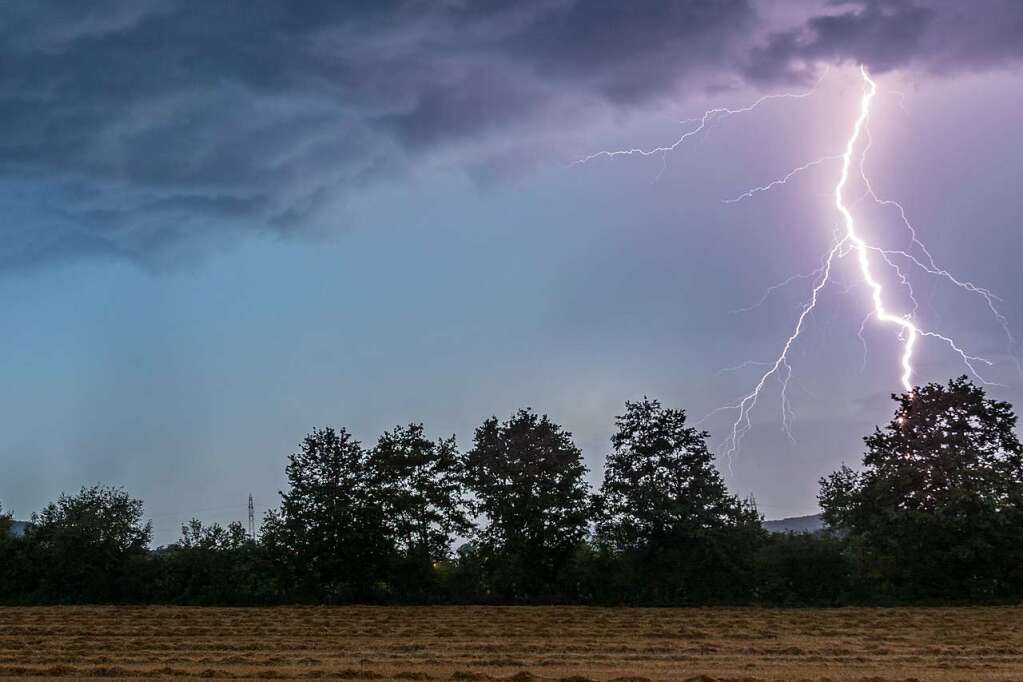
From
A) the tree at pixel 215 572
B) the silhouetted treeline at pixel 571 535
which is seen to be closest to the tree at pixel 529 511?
the silhouetted treeline at pixel 571 535

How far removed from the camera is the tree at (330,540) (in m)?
35.2

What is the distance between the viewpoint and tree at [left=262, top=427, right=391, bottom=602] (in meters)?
35.2

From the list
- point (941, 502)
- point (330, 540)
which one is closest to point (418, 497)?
point (330, 540)

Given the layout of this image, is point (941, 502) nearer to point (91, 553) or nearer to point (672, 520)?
point (672, 520)

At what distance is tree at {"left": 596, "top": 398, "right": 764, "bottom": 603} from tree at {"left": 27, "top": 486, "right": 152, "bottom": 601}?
1895 centimetres

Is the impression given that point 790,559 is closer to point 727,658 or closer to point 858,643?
point 858,643

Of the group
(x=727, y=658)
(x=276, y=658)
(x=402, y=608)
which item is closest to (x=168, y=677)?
(x=276, y=658)

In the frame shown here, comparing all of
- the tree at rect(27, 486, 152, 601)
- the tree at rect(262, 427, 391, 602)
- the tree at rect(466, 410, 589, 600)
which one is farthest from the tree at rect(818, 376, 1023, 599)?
the tree at rect(27, 486, 152, 601)

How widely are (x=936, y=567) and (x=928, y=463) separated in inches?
142

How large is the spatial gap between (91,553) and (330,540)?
10.1 metres

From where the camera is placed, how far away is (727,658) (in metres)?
17.2

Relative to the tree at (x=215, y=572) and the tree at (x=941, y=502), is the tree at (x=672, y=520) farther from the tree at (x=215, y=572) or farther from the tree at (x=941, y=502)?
the tree at (x=215, y=572)

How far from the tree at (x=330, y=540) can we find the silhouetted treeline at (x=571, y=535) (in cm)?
5

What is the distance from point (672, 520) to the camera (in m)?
33.1
